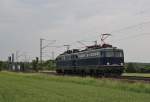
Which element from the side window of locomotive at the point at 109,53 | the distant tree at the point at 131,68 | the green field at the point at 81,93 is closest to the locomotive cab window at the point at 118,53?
the side window of locomotive at the point at 109,53

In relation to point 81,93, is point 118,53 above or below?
above

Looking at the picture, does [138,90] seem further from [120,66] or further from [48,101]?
[120,66]

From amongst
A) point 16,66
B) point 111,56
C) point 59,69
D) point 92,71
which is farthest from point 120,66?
point 16,66

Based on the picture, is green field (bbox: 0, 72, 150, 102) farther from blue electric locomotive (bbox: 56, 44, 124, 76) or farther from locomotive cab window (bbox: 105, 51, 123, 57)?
locomotive cab window (bbox: 105, 51, 123, 57)

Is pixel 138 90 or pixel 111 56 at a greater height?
pixel 111 56

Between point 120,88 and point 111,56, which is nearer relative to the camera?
point 120,88

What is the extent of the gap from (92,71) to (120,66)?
201 inches

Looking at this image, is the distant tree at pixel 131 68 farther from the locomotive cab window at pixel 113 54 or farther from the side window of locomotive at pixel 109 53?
the side window of locomotive at pixel 109 53

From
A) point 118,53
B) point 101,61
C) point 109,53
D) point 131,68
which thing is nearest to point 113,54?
point 109,53

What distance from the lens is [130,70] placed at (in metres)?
90.0

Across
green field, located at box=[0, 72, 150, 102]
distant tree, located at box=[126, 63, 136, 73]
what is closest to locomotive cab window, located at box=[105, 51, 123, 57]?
green field, located at box=[0, 72, 150, 102]

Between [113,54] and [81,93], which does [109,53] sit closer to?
[113,54]

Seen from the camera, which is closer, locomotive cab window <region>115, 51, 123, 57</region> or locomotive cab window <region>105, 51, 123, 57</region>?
locomotive cab window <region>105, 51, 123, 57</region>

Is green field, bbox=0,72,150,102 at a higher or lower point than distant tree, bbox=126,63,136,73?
lower
